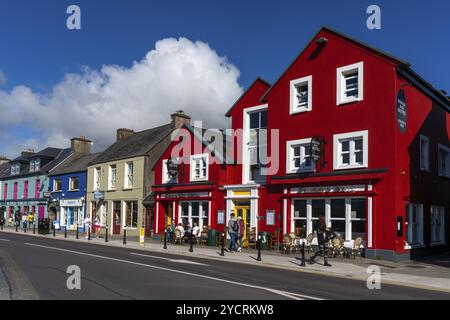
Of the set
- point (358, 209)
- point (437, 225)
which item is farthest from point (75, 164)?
point (437, 225)

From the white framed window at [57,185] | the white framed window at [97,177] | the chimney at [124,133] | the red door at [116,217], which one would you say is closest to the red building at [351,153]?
the red door at [116,217]

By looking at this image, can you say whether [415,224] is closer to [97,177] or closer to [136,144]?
[136,144]

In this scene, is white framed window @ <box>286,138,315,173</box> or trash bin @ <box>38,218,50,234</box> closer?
white framed window @ <box>286,138,315,173</box>

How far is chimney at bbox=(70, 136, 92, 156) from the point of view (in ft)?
163

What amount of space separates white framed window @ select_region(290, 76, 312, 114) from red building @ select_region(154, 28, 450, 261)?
0.05 m

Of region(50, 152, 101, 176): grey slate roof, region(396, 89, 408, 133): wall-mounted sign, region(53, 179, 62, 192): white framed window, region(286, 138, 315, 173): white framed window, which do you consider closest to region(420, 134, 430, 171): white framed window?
region(396, 89, 408, 133): wall-mounted sign

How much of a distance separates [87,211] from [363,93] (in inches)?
1116

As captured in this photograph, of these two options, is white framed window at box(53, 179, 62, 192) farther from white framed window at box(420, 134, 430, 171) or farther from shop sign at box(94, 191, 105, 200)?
white framed window at box(420, 134, 430, 171)

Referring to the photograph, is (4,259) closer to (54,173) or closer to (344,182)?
(344,182)

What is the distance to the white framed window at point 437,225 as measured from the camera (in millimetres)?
23000

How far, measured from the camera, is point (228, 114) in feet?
92.6

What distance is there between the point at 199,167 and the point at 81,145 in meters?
24.9
